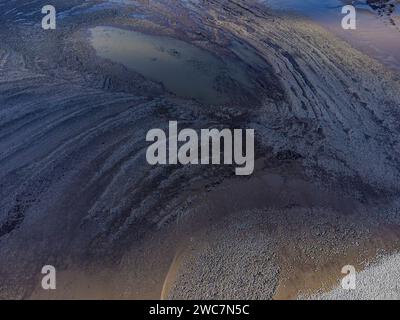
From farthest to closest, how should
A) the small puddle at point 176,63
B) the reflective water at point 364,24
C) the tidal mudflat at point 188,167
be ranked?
the reflective water at point 364,24, the small puddle at point 176,63, the tidal mudflat at point 188,167

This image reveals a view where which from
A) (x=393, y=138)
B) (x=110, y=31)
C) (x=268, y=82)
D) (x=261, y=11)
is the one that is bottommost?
(x=393, y=138)

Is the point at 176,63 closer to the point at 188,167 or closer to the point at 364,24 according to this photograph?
the point at 188,167

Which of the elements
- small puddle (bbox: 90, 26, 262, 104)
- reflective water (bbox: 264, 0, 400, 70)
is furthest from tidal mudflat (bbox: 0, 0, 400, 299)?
reflective water (bbox: 264, 0, 400, 70)

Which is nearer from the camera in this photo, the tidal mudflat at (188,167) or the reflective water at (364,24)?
the tidal mudflat at (188,167)

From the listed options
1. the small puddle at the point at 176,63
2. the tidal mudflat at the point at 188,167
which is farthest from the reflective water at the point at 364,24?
the small puddle at the point at 176,63

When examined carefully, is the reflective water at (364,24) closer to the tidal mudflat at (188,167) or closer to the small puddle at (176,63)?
the tidal mudflat at (188,167)

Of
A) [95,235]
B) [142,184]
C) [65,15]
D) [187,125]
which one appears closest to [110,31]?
[65,15]
